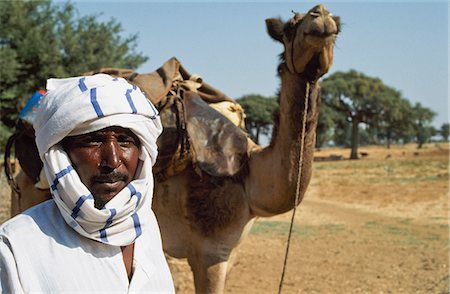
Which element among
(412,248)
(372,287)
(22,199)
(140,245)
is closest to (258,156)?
(22,199)

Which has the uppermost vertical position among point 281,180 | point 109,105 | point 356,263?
point 109,105

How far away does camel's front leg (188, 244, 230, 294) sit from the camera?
4.74 metres

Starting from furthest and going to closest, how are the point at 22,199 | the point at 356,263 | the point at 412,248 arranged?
1. the point at 412,248
2. the point at 356,263
3. the point at 22,199

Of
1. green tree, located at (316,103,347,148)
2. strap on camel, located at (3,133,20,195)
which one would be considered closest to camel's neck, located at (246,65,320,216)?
strap on camel, located at (3,133,20,195)

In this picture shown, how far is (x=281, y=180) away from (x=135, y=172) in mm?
2372

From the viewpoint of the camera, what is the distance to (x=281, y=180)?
179 inches

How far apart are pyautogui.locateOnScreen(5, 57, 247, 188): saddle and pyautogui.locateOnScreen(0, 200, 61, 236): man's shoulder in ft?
8.94

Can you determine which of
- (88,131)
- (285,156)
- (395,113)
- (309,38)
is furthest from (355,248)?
(395,113)

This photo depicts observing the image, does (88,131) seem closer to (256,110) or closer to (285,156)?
(285,156)

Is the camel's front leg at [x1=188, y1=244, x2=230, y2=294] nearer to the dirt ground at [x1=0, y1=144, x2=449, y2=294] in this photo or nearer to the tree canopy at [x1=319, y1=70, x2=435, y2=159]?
the dirt ground at [x1=0, y1=144, x2=449, y2=294]

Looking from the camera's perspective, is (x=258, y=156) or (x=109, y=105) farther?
(x=258, y=156)

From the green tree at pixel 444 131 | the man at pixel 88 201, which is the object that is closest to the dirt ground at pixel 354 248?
the man at pixel 88 201

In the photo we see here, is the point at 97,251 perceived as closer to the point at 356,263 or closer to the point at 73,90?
the point at 73,90

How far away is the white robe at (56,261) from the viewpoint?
6.28 feet
